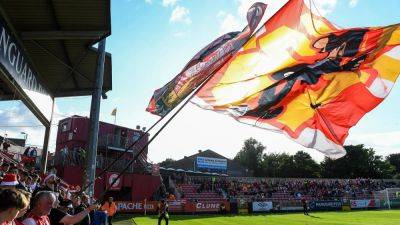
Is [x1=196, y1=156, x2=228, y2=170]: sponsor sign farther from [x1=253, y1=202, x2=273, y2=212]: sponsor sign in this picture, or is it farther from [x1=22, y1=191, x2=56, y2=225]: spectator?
[x1=22, y1=191, x2=56, y2=225]: spectator

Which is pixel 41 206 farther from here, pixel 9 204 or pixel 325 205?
pixel 325 205


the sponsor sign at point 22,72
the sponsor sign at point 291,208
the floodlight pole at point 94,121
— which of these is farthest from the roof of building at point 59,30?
the sponsor sign at point 291,208

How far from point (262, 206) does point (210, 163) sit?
39.2 metres

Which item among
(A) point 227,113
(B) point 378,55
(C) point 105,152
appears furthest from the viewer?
(C) point 105,152

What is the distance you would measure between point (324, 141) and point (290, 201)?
35218 mm

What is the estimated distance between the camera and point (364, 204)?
153 ft

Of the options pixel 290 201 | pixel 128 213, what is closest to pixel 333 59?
pixel 128 213

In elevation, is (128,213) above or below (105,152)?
below

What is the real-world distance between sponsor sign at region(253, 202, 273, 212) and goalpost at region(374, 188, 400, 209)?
53.6 ft

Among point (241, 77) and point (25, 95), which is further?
point (25, 95)

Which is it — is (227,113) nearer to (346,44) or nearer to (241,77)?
(241,77)

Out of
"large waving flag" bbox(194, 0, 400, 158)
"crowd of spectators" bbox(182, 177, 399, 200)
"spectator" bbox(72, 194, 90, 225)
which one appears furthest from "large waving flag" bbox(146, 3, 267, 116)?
"crowd of spectators" bbox(182, 177, 399, 200)

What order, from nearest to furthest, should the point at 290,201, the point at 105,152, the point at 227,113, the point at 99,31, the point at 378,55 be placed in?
the point at 378,55 → the point at 227,113 → the point at 99,31 → the point at 105,152 → the point at 290,201

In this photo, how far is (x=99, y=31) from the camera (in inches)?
409
